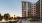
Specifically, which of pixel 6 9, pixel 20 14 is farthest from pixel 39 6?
pixel 6 9

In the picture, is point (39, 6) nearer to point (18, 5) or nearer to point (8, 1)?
point (18, 5)

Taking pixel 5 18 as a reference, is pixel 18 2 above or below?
above

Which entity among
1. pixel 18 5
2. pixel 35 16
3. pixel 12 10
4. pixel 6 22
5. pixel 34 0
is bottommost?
pixel 6 22

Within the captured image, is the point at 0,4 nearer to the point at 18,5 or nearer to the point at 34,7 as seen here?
the point at 18,5

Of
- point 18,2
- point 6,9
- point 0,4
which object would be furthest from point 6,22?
point 18,2

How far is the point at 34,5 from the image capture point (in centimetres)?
262

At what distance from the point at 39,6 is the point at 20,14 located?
0.71 meters

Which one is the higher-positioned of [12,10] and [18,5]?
[18,5]

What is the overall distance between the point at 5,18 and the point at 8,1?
0.59 metres

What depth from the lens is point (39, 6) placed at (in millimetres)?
2637

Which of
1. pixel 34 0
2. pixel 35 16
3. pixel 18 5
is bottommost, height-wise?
pixel 35 16

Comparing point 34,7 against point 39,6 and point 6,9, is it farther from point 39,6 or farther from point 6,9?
point 6,9

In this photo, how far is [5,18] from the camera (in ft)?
8.54

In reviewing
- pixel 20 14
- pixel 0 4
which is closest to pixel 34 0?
pixel 20 14
